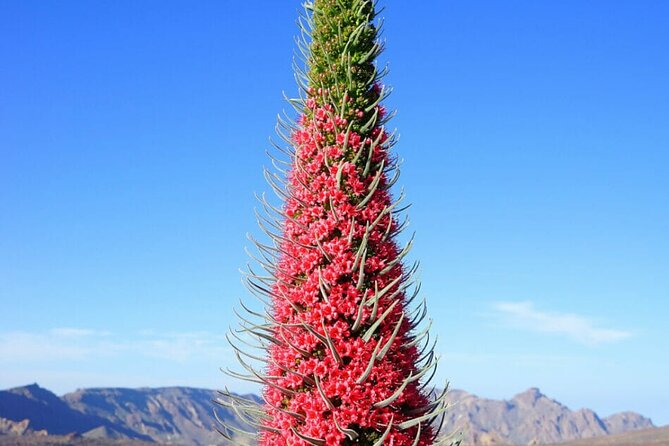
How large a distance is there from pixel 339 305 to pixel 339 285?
0.29 m

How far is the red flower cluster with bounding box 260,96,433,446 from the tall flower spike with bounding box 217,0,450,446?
0.02 meters

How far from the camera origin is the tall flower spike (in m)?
8.78

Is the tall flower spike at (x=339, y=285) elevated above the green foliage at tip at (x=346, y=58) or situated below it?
below

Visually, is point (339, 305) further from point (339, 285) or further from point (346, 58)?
point (346, 58)

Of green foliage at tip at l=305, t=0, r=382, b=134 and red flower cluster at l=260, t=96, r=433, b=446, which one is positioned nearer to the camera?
red flower cluster at l=260, t=96, r=433, b=446

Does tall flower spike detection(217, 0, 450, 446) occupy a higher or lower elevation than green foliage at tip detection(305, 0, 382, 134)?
lower

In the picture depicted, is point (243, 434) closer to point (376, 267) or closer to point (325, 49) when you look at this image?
point (376, 267)

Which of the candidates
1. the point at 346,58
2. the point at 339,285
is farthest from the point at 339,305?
the point at 346,58

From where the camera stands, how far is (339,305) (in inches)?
359

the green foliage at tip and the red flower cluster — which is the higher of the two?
the green foliage at tip

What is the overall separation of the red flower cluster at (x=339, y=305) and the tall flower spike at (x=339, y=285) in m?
0.02

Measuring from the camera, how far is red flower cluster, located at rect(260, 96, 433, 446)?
345 inches

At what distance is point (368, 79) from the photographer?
10727mm

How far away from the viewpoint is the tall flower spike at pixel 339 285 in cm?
878
